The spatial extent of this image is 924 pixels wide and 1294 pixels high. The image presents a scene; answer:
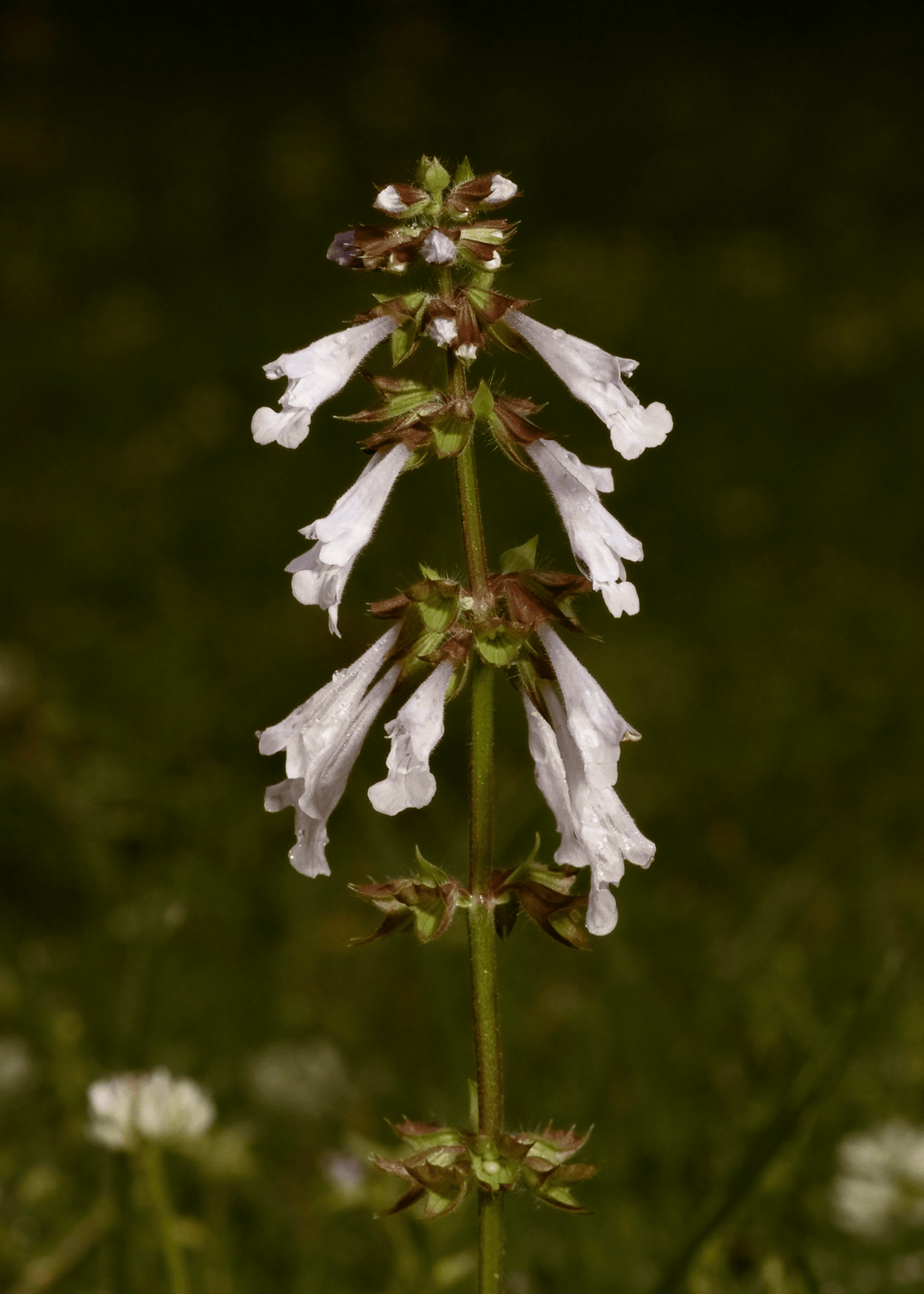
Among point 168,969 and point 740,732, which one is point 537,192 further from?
point 168,969

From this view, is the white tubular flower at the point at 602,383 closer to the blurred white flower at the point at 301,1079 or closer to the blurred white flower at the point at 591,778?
the blurred white flower at the point at 591,778

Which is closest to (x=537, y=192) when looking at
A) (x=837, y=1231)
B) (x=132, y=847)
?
(x=132, y=847)

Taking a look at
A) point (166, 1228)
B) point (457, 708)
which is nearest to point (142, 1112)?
point (166, 1228)

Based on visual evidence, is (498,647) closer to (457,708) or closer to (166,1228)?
(166,1228)

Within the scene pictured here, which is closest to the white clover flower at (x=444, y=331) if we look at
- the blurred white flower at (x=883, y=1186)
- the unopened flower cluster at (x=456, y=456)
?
the unopened flower cluster at (x=456, y=456)

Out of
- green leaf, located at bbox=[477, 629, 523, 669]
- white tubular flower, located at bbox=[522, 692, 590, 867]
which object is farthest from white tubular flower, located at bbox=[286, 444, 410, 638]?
white tubular flower, located at bbox=[522, 692, 590, 867]

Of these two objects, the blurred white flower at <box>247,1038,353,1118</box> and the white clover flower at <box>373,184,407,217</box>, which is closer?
the white clover flower at <box>373,184,407,217</box>

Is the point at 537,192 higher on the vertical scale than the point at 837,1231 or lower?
higher

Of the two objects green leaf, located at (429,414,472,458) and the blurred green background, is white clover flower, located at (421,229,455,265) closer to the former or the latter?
green leaf, located at (429,414,472,458)
